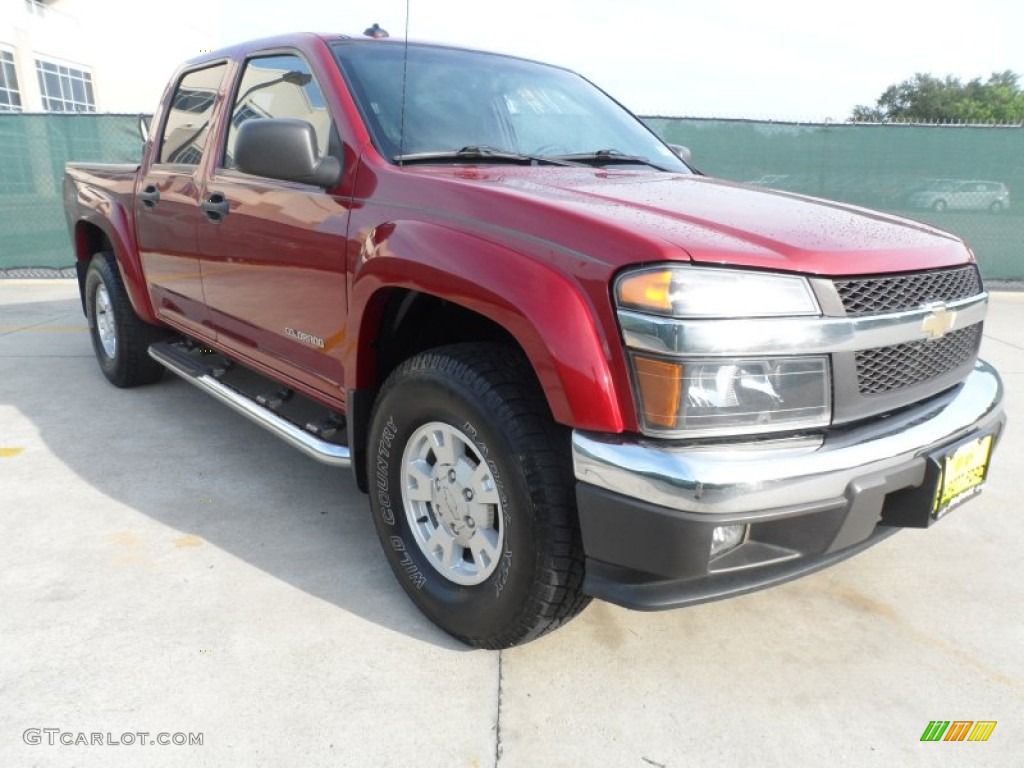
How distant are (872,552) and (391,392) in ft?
6.21

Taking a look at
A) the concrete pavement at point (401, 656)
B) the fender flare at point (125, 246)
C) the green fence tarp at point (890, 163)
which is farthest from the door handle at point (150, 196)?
the green fence tarp at point (890, 163)

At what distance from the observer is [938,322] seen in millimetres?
2115

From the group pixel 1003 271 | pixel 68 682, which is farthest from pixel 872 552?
pixel 1003 271

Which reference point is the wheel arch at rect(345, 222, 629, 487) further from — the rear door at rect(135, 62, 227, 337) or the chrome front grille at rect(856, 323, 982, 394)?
the rear door at rect(135, 62, 227, 337)

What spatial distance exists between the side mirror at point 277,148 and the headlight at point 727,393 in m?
1.32

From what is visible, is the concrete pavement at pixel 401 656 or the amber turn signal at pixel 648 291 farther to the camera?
the concrete pavement at pixel 401 656

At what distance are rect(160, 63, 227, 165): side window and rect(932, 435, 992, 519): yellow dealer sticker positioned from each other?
3.17 meters

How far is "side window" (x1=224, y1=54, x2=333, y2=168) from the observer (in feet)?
9.20

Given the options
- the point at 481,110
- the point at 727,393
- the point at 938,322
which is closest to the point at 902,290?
the point at 938,322

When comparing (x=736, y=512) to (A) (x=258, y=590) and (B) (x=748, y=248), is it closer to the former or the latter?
(B) (x=748, y=248)

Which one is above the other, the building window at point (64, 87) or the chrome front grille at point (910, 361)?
the chrome front grille at point (910, 361)

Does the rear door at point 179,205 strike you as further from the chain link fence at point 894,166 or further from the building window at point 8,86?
the building window at point 8,86

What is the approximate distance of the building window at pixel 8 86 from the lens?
90.3ft

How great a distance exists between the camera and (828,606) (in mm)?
2568
